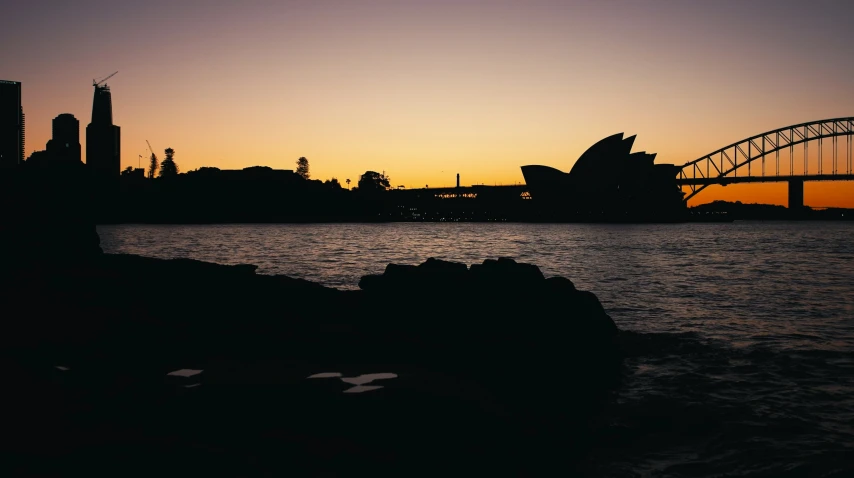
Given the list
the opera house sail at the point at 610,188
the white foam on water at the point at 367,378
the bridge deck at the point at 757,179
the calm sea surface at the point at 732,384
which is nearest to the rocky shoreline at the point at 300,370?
the white foam on water at the point at 367,378

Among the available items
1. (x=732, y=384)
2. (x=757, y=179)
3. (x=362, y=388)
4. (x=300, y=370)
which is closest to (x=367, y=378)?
(x=362, y=388)

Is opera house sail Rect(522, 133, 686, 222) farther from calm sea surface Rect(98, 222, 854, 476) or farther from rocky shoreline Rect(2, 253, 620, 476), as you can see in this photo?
rocky shoreline Rect(2, 253, 620, 476)

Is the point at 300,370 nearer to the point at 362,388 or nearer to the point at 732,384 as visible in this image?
the point at 362,388

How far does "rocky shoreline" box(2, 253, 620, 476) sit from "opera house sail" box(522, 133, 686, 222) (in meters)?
143

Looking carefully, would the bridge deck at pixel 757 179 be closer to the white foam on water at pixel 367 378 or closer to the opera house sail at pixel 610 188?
the opera house sail at pixel 610 188

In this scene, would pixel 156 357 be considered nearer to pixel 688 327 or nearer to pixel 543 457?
pixel 543 457

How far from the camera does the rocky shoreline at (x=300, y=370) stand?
18.8 ft

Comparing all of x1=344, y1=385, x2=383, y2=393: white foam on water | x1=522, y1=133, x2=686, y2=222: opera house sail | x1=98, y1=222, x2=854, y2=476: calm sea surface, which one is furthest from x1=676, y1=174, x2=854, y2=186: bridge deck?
x1=344, y1=385, x2=383, y2=393: white foam on water

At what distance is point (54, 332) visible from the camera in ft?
34.5

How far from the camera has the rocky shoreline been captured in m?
5.72

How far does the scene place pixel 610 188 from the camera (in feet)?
538

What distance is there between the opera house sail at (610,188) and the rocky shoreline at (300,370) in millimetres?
143371

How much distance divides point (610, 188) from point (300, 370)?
164 meters

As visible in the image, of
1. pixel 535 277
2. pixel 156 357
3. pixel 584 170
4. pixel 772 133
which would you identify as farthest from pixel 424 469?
pixel 772 133
